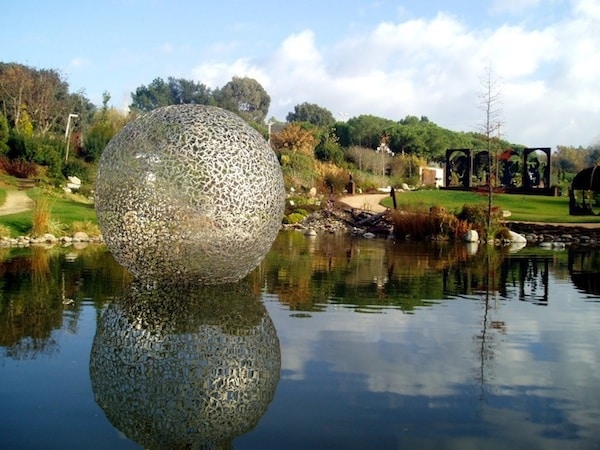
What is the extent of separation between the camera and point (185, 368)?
4867 millimetres

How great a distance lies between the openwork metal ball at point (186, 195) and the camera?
23.2 feet

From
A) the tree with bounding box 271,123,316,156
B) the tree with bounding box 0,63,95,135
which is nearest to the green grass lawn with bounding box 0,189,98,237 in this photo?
the tree with bounding box 0,63,95,135

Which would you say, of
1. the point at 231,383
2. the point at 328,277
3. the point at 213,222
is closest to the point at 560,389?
the point at 231,383

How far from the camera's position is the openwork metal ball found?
278 inches

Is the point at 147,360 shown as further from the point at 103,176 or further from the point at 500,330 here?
the point at 500,330

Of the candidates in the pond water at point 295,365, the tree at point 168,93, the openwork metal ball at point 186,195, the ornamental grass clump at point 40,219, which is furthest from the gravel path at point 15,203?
the tree at point 168,93

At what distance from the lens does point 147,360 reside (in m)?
5.09

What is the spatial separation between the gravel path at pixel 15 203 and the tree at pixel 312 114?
59.2 meters

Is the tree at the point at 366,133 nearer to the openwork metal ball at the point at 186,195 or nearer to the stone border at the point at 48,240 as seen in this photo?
the stone border at the point at 48,240

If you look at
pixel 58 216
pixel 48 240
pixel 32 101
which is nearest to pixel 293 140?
pixel 32 101

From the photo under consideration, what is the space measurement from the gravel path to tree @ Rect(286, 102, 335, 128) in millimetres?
59156

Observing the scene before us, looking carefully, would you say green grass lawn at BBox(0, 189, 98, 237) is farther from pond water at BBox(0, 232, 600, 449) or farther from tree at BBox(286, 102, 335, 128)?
tree at BBox(286, 102, 335, 128)

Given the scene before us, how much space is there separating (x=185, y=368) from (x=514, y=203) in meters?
27.2

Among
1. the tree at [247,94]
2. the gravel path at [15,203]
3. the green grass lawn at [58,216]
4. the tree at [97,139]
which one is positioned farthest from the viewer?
the tree at [247,94]
